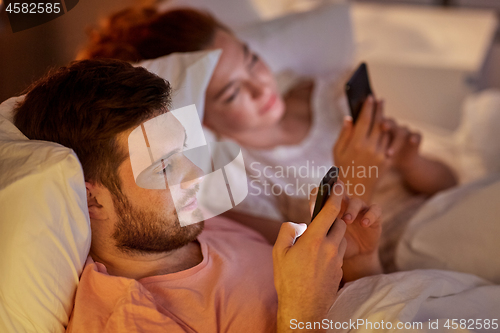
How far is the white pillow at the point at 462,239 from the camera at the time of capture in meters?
0.80

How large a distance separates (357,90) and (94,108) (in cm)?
54

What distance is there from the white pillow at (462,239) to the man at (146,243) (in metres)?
0.26

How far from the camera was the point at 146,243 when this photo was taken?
592mm

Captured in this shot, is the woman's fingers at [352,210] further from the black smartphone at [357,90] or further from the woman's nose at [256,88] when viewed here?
the woman's nose at [256,88]

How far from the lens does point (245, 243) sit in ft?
2.45

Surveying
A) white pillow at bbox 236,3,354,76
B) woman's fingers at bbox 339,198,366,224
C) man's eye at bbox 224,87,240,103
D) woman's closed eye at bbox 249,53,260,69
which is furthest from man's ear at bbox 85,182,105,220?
white pillow at bbox 236,3,354,76

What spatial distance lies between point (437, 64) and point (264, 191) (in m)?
1.06

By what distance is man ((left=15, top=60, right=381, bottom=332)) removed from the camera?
520mm

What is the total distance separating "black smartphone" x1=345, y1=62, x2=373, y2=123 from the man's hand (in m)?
0.32

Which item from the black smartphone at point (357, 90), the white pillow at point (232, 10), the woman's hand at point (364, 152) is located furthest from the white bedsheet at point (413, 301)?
the white pillow at point (232, 10)

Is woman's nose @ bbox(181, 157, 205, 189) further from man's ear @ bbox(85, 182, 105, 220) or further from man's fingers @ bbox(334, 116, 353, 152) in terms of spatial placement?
man's fingers @ bbox(334, 116, 353, 152)

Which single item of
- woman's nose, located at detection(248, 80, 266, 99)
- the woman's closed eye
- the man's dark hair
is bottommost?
woman's nose, located at detection(248, 80, 266, 99)

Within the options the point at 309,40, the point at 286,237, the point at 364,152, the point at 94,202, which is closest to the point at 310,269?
the point at 286,237

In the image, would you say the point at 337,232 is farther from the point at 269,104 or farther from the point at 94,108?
the point at 269,104
